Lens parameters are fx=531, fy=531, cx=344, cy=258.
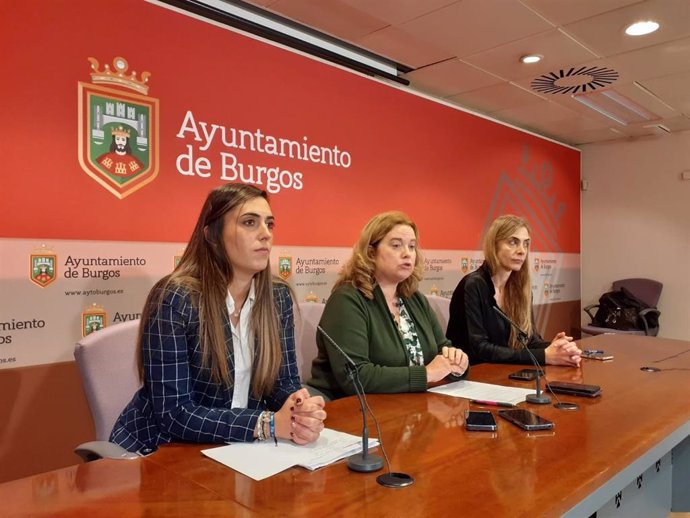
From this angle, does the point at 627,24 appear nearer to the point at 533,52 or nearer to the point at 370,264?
the point at 533,52

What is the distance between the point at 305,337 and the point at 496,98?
11.6 ft

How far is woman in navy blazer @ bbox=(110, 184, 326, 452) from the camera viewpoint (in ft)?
4.50

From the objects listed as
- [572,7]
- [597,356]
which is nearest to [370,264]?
[597,356]

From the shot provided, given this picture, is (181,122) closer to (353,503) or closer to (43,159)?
(43,159)

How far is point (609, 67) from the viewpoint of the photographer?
429cm

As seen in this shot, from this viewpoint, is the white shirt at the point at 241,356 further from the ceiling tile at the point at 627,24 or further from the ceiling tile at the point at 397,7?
the ceiling tile at the point at 627,24

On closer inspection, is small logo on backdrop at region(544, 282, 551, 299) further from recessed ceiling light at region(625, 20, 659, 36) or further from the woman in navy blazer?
the woman in navy blazer

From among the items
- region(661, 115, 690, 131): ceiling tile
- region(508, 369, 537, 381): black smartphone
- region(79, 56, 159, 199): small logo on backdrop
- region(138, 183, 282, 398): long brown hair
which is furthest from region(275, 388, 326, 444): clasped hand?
region(661, 115, 690, 131): ceiling tile

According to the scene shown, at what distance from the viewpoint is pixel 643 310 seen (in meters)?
5.92

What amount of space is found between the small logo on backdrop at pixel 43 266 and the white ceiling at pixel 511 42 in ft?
6.30

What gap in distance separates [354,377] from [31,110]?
2.19 m

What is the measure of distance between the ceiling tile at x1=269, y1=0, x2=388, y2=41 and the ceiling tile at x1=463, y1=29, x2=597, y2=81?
975 mm

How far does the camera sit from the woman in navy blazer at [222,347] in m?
1.37

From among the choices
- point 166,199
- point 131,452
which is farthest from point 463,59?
point 131,452
